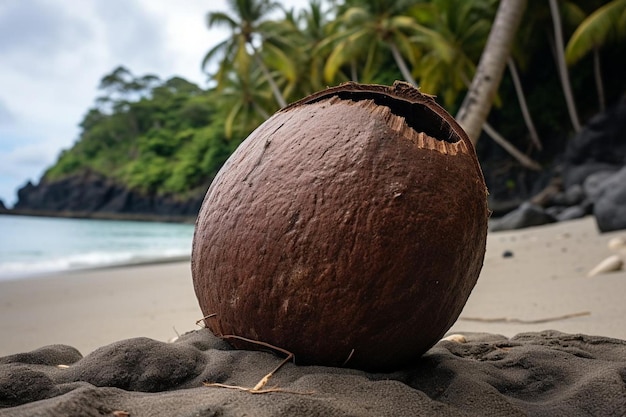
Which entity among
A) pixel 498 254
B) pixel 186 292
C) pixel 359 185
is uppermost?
pixel 359 185

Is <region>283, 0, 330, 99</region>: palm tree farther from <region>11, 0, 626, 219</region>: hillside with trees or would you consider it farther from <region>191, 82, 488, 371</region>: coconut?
<region>191, 82, 488, 371</region>: coconut

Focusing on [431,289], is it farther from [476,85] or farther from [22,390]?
[476,85]

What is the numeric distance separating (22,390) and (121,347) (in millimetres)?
337

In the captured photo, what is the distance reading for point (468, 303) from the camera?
14.5 ft

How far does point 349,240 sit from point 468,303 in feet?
9.84

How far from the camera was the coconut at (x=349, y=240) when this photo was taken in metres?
1.73

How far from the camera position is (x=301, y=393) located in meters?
1.48

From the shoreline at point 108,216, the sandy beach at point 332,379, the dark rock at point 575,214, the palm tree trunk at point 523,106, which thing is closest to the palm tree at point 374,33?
the palm tree trunk at point 523,106

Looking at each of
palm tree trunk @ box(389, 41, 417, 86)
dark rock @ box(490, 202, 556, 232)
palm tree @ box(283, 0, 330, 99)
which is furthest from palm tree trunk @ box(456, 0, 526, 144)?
palm tree @ box(283, 0, 330, 99)

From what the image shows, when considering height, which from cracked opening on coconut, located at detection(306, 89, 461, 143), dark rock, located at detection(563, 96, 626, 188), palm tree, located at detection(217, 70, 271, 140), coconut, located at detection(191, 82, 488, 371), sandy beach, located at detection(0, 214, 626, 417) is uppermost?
palm tree, located at detection(217, 70, 271, 140)

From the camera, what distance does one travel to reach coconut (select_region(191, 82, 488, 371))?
1731 mm

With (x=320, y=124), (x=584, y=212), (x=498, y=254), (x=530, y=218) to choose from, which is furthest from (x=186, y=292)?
(x=584, y=212)

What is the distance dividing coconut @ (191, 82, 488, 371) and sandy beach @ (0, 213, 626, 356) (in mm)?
1635

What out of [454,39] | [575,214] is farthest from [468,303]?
[454,39]
